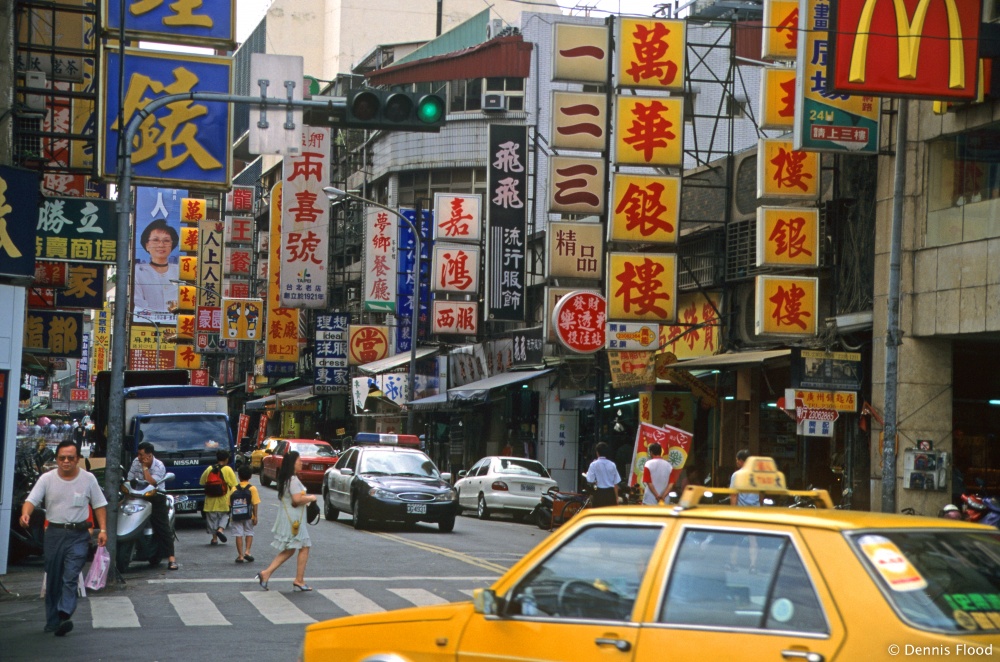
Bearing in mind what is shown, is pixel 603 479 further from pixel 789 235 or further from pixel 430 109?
pixel 430 109

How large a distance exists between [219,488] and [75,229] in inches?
184

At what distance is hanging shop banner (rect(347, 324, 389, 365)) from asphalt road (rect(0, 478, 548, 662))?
2391 cm

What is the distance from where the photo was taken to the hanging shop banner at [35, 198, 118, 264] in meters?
20.4

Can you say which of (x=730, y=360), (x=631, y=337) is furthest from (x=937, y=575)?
(x=631, y=337)

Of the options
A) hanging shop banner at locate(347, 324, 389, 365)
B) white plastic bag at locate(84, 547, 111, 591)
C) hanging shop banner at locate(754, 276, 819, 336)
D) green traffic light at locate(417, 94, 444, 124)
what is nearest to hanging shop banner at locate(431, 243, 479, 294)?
hanging shop banner at locate(347, 324, 389, 365)

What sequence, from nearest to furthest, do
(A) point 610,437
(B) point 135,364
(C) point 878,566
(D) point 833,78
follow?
(C) point 878,566 < (D) point 833,78 < (A) point 610,437 < (B) point 135,364

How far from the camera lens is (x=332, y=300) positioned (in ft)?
218

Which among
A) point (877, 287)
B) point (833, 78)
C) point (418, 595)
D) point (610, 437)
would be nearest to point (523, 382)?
point (610, 437)

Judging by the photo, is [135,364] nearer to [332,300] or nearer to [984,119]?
[332,300]

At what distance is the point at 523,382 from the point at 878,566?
32721 millimetres

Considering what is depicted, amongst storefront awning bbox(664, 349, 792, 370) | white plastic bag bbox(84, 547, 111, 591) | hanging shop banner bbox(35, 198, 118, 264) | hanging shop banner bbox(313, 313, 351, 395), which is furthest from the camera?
hanging shop banner bbox(313, 313, 351, 395)

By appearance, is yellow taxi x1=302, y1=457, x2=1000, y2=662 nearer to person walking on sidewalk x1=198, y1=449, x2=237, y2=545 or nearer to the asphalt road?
the asphalt road

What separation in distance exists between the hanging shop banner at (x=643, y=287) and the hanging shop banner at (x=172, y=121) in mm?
9222

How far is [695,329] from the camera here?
29672 millimetres
